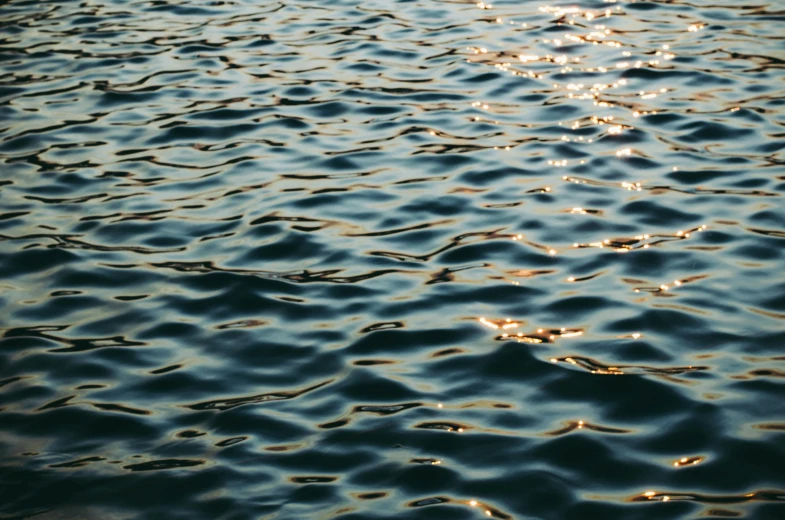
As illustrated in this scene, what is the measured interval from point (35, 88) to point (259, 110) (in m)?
1.88

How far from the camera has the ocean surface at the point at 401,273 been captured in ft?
11.2

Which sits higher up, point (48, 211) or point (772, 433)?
point (48, 211)

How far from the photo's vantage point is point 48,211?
5.49m

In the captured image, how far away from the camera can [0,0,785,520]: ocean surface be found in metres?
3.43

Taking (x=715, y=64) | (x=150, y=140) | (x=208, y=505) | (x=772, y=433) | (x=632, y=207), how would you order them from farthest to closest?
(x=715, y=64), (x=150, y=140), (x=632, y=207), (x=772, y=433), (x=208, y=505)

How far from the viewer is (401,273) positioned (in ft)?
15.6

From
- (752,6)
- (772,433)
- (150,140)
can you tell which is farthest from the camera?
(752,6)

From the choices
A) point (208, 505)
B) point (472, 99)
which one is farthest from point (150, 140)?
point (208, 505)

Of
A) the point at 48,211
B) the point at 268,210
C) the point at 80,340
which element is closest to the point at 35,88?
the point at 48,211

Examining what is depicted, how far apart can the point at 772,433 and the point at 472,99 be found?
3.71 meters

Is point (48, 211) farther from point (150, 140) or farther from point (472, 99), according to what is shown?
point (472, 99)

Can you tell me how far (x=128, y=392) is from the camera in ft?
12.9

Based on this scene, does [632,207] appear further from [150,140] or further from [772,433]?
[150,140]

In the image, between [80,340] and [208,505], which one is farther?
[80,340]
